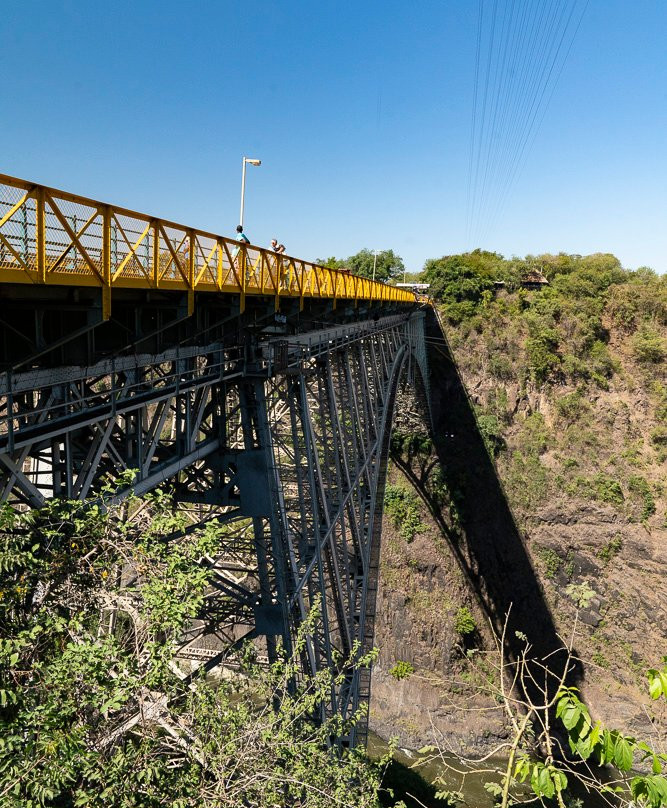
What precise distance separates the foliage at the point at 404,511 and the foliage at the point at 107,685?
23.5 metres

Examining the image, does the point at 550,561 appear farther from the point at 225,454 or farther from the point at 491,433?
the point at 225,454

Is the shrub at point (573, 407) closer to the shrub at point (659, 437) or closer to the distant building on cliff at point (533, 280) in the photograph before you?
the shrub at point (659, 437)

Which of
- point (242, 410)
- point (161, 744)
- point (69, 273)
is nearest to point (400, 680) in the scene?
point (242, 410)

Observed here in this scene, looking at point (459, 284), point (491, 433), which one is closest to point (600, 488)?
point (491, 433)

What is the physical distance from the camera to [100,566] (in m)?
4.71

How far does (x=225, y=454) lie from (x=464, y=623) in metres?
21.7

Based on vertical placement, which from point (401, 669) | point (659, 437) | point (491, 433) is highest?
point (659, 437)

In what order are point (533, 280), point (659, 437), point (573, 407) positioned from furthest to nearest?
1. point (533, 280)
2. point (573, 407)
3. point (659, 437)

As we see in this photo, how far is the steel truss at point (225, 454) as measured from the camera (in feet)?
16.5

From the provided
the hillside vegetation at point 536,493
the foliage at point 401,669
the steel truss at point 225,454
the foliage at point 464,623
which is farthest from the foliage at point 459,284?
the steel truss at point 225,454

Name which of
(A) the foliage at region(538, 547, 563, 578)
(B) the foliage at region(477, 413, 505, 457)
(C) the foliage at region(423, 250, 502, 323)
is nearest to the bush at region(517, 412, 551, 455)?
(B) the foliage at region(477, 413, 505, 457)

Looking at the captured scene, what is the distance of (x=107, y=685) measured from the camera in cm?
418

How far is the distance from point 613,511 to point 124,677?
2762 cm

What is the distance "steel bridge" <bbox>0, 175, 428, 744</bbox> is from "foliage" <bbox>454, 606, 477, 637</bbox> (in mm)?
13841
